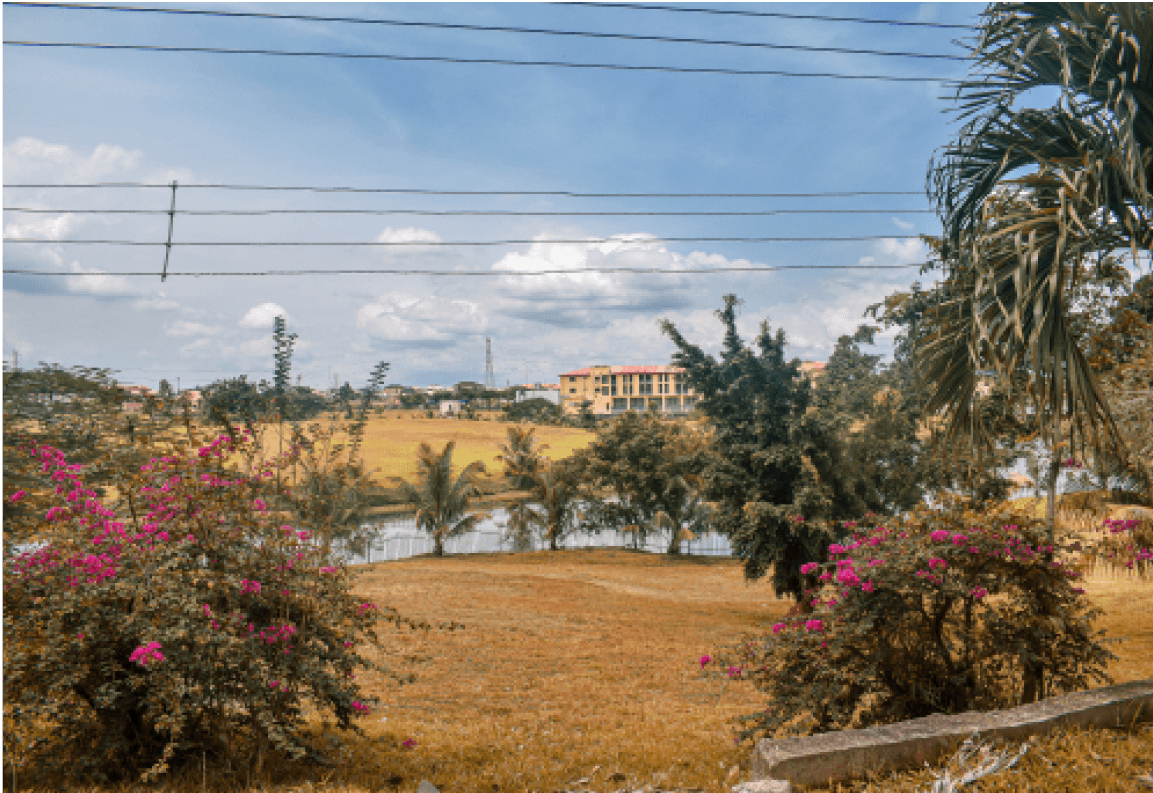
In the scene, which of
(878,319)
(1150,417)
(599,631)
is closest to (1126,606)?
(878,319)

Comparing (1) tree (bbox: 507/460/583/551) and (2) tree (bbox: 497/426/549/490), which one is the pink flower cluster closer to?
(1) tree (bbox: 507/460/583/551)

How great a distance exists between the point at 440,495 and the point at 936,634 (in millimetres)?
24954

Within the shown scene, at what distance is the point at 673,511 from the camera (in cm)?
3094

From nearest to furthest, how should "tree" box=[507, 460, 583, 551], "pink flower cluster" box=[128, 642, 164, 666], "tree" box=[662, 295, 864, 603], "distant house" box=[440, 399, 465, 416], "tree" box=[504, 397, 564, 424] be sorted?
"pink flower cluster" box=[128, 642, 164, 666]
"tree" box=[662, 295, 864, 603]
"tree" box=[507, 460, 583, 551]
"tree" box=[504, 397, 564, 424]
"distant house" box=[440, 399, 465, 416]

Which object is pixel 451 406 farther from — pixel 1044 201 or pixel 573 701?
pixel 1044 201

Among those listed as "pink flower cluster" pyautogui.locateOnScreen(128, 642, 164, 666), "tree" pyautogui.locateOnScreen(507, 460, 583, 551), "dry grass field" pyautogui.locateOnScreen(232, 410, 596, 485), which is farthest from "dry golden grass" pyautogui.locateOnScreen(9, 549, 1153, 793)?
"dry grass field" pyautogui.locateOnScreen(232, 410, 596, 485)

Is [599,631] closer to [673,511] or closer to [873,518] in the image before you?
[873,518]

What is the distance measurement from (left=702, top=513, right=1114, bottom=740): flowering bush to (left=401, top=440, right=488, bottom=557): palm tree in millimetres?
24120

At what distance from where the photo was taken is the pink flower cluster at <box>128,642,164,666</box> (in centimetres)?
412

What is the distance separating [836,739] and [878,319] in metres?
11.2

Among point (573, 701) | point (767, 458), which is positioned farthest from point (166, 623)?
point (767, 458)

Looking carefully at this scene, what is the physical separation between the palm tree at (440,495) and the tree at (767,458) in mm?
15283

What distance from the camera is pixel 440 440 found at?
3922 cm

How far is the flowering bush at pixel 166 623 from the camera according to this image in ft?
14.1
